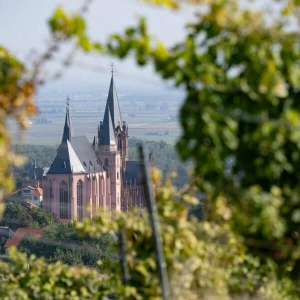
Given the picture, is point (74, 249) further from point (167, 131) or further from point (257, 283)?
point (167, 131)

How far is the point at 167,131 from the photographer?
458 ft

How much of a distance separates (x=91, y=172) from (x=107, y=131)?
2.79 meters

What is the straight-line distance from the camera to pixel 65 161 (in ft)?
226

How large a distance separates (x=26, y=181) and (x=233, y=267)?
73884 millimetres

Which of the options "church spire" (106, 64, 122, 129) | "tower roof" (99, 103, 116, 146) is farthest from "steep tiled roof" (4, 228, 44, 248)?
"church spire" (106, 64, 122, 129)

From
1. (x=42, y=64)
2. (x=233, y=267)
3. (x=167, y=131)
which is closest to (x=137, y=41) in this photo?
(x=42, y=64)

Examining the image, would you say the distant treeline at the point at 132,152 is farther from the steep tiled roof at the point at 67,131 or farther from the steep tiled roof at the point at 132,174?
the steep tiled roof at the point at 67,131

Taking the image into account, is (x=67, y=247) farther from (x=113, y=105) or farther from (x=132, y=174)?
(x=132, y=174)

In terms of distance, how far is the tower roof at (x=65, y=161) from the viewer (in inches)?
2714

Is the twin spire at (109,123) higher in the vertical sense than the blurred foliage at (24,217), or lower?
higher

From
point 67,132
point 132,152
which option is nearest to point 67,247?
point 67,132

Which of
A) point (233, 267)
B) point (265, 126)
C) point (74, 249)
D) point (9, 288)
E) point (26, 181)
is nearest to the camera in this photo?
point (265, 126)

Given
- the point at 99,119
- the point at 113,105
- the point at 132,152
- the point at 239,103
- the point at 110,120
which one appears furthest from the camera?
the point at 99,119

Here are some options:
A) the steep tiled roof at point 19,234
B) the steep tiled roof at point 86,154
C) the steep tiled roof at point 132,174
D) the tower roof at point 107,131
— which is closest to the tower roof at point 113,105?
the tower roof at point 107,131
